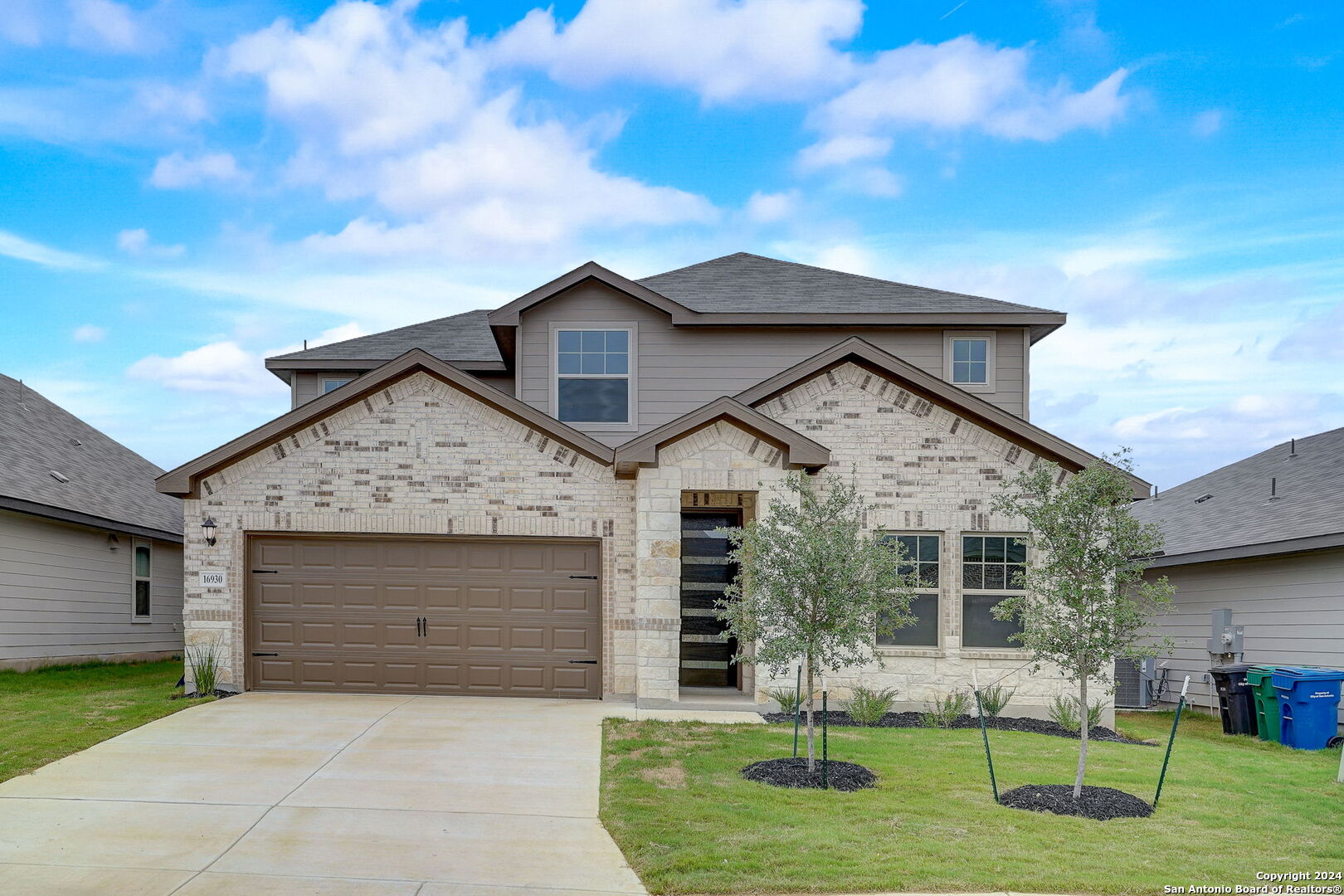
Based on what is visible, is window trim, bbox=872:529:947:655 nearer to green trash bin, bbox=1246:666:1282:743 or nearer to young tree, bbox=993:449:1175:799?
green trash bin, bbox=1246:666:1282:743

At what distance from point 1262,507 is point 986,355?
5.41 metres

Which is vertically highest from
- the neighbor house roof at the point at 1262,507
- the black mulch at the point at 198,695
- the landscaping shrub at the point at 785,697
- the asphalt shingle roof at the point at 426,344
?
the asphalt shingle roof at the point at 426,344

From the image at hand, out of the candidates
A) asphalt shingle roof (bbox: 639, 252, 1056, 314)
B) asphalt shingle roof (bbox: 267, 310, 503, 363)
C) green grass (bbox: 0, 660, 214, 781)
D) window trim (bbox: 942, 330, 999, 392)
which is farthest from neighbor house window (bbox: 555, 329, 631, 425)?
green grass (bbox: 0, 660, 214, 781)

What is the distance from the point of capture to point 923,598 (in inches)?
515

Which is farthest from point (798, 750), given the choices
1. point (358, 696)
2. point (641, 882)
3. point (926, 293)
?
point (926, 293)

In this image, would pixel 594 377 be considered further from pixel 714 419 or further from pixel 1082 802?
pixel 1082 802

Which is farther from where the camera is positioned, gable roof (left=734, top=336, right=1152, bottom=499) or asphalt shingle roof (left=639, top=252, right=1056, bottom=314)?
asphalt shingle roof (left=639, top=252, right=1056, bottom=314)

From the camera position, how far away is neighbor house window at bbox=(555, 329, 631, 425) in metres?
15.5

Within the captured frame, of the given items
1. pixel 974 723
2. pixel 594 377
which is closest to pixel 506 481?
pixel 594 377

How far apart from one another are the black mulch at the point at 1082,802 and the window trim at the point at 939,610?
428 cm

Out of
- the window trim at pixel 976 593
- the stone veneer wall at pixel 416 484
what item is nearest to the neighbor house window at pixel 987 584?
the window trim at pixel 976 593

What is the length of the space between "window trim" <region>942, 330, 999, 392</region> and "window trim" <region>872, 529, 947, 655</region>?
3.75 m

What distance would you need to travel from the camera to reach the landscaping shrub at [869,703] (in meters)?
12.2

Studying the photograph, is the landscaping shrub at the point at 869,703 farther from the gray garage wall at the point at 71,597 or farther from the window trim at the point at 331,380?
the gray garage wall at the point at 71,597
